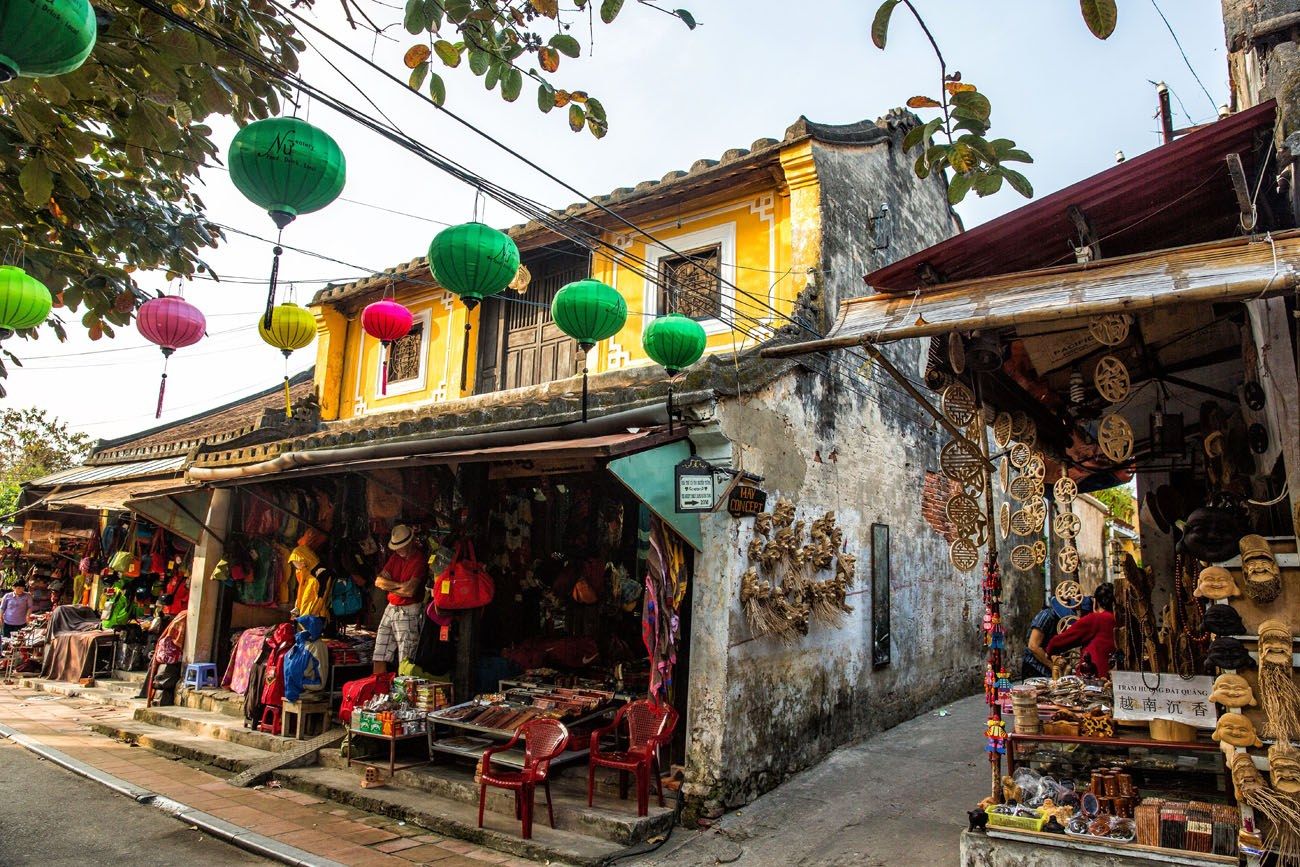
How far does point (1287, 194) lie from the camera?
4340 mm

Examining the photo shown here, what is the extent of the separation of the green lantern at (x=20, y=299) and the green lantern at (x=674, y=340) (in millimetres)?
4640

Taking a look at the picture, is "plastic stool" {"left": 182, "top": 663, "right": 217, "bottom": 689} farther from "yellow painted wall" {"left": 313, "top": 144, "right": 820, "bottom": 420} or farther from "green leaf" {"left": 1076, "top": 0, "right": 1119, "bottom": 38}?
"green leaf" {"left": 1076, "top": 0, "right": 1119, "bottom": 38}

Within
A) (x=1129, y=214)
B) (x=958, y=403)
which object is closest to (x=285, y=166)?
(x=958, y=403)

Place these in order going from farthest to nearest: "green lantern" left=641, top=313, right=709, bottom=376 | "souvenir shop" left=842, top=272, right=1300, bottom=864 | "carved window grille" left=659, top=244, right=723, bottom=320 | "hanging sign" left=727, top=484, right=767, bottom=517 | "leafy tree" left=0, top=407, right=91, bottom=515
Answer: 1. "leafy tree" left=0, top=407, right=91, bottom=515
2. "carved window grille" left=659, top=244, right=723, bottom=320
3. "green lantern" left=641, top=313, right=709, bottom=376
4. "hanging sign" left=727, top=484, right=767, bottom=517
5. "souvenir shop" left=842, top=272, right=1300, bottom=864

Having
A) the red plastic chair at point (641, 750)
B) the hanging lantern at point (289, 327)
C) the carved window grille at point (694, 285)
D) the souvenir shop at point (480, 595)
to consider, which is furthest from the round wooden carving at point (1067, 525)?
the hanging lantern at point (289, 327)

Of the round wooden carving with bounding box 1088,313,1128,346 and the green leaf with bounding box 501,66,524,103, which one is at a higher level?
the green leaf with bounding box 501,66,524,103

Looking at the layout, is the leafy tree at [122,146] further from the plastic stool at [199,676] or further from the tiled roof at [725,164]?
the plastic stool at [199,676]

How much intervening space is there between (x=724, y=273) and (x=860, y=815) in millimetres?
6328

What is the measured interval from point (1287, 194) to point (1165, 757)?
11.5ft

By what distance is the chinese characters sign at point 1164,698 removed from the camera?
4719mm

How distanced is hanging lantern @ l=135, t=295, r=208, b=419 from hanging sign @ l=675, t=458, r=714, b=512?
432 cm

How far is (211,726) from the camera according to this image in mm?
9781

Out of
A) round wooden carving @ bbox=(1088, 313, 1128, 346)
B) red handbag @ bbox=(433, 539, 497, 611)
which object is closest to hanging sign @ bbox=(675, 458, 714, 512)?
red handbag @ bbox=(433, 539, 497, 611)

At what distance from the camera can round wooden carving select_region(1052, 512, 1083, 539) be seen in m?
5.06
